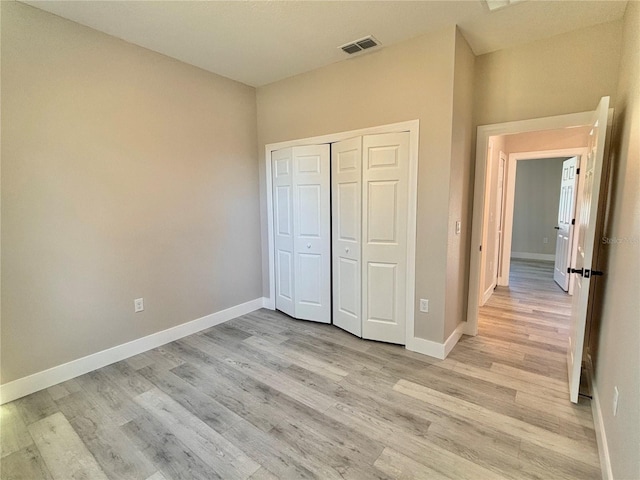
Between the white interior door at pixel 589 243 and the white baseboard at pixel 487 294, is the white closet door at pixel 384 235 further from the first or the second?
the white baseboard at pixel 487 294

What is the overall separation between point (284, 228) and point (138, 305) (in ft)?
5.68

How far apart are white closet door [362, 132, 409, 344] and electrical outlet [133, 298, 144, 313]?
7.10 ft

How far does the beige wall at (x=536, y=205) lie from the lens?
6.98m

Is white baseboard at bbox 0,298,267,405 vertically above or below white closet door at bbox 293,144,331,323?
below

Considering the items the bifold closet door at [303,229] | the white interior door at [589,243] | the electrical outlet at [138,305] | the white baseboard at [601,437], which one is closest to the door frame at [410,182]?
the bifold closet door at [303,229]

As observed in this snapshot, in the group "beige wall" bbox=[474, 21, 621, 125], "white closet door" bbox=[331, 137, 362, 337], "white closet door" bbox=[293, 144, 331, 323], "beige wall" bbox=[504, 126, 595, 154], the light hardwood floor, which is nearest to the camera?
the light hardwood floor

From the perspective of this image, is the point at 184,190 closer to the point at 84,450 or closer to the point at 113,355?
the point at 113,355

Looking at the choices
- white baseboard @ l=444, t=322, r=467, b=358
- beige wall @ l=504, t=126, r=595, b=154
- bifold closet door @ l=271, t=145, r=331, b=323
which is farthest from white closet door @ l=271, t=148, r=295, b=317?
beige wall @ l=504, t=126, r=595, b=154

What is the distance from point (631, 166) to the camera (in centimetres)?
166

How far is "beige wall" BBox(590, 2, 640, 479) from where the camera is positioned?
1263 millimetres

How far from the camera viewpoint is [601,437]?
166cm

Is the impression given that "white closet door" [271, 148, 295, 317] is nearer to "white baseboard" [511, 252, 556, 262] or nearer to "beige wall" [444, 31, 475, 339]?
"beige wall" [444, 31, 475, 339]

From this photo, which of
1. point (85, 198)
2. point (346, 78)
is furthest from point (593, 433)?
point (85, 198)

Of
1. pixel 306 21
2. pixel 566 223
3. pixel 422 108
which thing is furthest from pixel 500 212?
pixel 306 21
